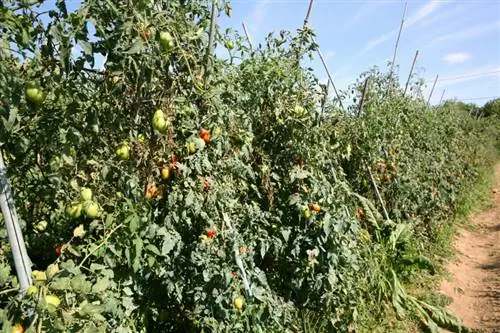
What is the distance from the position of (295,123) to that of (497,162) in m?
13.0

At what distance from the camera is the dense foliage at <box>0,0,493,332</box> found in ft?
4.63

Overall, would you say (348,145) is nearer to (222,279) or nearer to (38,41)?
(222,279)

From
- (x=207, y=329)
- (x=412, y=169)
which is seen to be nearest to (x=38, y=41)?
(x=207, y=329)

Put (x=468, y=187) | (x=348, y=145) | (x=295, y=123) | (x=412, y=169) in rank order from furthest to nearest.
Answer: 1. (x=468, y=187)
2. (x=412, y=169)
3. (x=348, y=145)
4. (x=295, y=123)

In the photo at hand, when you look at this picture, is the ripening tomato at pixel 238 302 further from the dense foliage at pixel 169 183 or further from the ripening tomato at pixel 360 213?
the ripening tomato at pixel 360 213

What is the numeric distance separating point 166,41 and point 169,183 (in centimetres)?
66

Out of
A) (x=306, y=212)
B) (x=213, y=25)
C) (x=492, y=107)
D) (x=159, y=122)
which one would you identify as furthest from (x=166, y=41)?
(x=492, y=107)

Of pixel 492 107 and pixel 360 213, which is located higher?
pixel 492 107

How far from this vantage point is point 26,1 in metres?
1.33

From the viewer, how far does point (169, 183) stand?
1.91 meters

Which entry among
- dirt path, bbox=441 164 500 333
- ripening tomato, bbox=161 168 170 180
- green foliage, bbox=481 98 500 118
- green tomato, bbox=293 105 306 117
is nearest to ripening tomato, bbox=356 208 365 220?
dirt path, bbox=441 164 500 333

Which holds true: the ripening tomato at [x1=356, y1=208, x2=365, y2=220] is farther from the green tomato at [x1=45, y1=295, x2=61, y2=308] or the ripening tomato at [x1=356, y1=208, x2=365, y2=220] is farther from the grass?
the green tomato at [x1=45, y1=295, x2=61, y2=308]

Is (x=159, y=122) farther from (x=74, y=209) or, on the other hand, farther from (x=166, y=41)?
(x=74, y=209)

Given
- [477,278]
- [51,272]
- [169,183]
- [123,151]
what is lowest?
[477,278]
